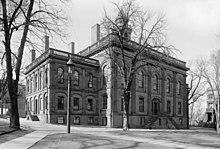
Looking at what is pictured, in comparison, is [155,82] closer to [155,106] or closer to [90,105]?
[155,106]

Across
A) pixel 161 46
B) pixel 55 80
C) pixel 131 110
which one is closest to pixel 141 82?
pixel 131 110

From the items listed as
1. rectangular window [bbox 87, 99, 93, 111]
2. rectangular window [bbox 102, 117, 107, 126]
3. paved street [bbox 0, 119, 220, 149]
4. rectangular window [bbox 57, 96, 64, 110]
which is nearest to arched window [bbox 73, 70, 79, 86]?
rectangular window [bbox 57, 96, 64, 110]

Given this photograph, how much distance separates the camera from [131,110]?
36219 millimetres

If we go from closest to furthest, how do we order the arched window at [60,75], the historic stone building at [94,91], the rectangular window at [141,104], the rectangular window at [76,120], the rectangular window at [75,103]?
the historic stone building at [94,91] → the arched window at [60,75] → the rectangular window at [76,120] → the rectangular window at [75,103] → the rectangular window at [141,104]

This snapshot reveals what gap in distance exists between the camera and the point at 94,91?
36969 millimetres

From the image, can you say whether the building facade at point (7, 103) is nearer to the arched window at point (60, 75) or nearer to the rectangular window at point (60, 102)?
the rectangular window at point (60, 102)

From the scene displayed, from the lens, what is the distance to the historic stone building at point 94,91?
32938 mm

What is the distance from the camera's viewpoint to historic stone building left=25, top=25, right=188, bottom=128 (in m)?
32.9

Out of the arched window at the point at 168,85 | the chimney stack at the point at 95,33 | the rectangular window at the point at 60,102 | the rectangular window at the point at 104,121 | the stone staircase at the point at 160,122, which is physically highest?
the chimney stack at the point at 95,33

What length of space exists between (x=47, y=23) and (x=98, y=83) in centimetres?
1869

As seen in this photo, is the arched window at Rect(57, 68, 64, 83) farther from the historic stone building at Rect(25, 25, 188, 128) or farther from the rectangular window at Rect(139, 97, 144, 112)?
the rectangular window at Rect(139, 97, 144, 112)

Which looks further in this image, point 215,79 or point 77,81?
point 77,81

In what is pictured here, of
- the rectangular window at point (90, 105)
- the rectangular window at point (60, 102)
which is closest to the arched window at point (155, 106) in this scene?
the rectangular window at point (90, 105)

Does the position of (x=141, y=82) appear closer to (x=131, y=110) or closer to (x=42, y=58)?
(x=131, y=110)
